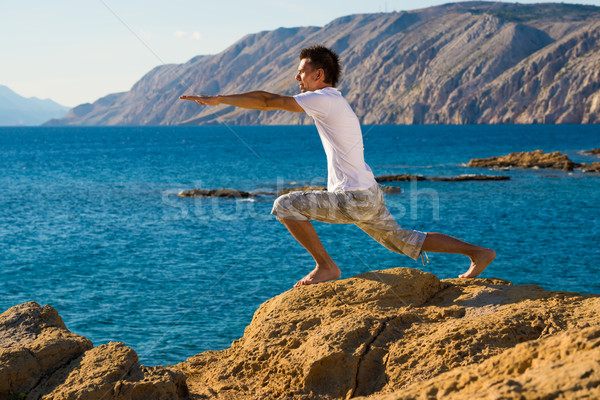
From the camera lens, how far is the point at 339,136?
5.78 m

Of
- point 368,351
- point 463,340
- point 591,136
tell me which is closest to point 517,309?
point 463,340

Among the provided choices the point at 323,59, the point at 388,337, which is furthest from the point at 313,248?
the point at 323,59

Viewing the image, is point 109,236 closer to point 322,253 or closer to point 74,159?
point 322,253

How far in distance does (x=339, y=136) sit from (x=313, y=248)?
1.25 metres

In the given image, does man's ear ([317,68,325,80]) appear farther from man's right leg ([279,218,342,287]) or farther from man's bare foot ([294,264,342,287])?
man's bare foot ([294,264,342,287])

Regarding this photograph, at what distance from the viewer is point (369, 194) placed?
5.95 m

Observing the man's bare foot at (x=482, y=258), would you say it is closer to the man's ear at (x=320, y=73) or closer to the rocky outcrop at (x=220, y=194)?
the man's ear at (x=320, y=73)

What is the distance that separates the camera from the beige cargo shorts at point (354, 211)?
5.94 metres

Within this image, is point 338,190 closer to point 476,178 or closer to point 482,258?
point 482,258

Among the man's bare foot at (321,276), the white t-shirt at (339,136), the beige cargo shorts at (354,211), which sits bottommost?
the man's bare foot at (321,276)

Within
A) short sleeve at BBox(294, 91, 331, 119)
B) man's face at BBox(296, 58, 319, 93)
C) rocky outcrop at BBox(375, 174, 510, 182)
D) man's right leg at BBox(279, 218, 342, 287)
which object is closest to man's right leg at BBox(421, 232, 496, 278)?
man's right leg at BBox(279, 218, 342, 287)

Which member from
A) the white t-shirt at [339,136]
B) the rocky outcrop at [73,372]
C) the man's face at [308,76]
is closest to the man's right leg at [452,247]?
the white t-shirt at [339,136]

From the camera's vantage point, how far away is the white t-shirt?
551 centimetres

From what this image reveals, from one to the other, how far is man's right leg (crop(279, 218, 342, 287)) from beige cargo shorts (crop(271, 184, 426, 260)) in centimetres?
9
